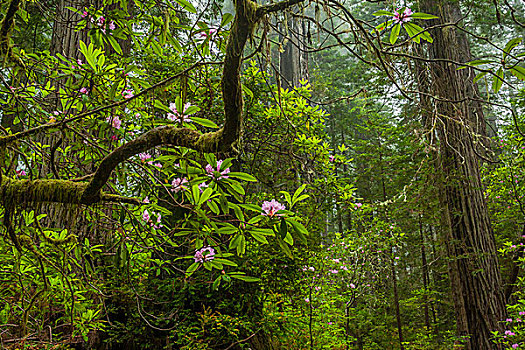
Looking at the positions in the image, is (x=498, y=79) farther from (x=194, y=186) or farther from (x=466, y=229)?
(x=466, y=229)

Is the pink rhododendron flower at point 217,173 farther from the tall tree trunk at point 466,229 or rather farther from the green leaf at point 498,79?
the tall tree trunk at point 466,229

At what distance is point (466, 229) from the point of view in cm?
443

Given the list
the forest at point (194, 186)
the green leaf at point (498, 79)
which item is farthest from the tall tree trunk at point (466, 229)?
the green leaf at point (498, 79)

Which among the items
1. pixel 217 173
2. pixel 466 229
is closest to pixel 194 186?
pixel 217 173

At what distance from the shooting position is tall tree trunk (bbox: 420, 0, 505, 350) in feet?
13.6

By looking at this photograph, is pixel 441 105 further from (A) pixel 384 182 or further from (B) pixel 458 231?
(A) pixel 384 182

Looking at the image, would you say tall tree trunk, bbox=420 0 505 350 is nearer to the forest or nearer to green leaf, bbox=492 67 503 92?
the forest

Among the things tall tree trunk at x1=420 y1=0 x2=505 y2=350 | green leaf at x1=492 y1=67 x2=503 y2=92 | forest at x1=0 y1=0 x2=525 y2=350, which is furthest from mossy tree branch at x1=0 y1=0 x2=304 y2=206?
tall tree trunk at x1=420 y1=0 x2=505 y2=350

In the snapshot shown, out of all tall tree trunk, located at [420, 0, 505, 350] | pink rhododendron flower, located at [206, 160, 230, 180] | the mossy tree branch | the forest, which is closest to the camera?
the mossy tree branch

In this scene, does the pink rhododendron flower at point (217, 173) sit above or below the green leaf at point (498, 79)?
below

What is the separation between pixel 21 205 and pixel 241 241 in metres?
0.87

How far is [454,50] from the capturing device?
4.97 meters

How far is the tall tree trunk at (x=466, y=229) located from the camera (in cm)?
414

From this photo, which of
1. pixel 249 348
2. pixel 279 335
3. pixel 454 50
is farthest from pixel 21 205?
pixel 454 50
